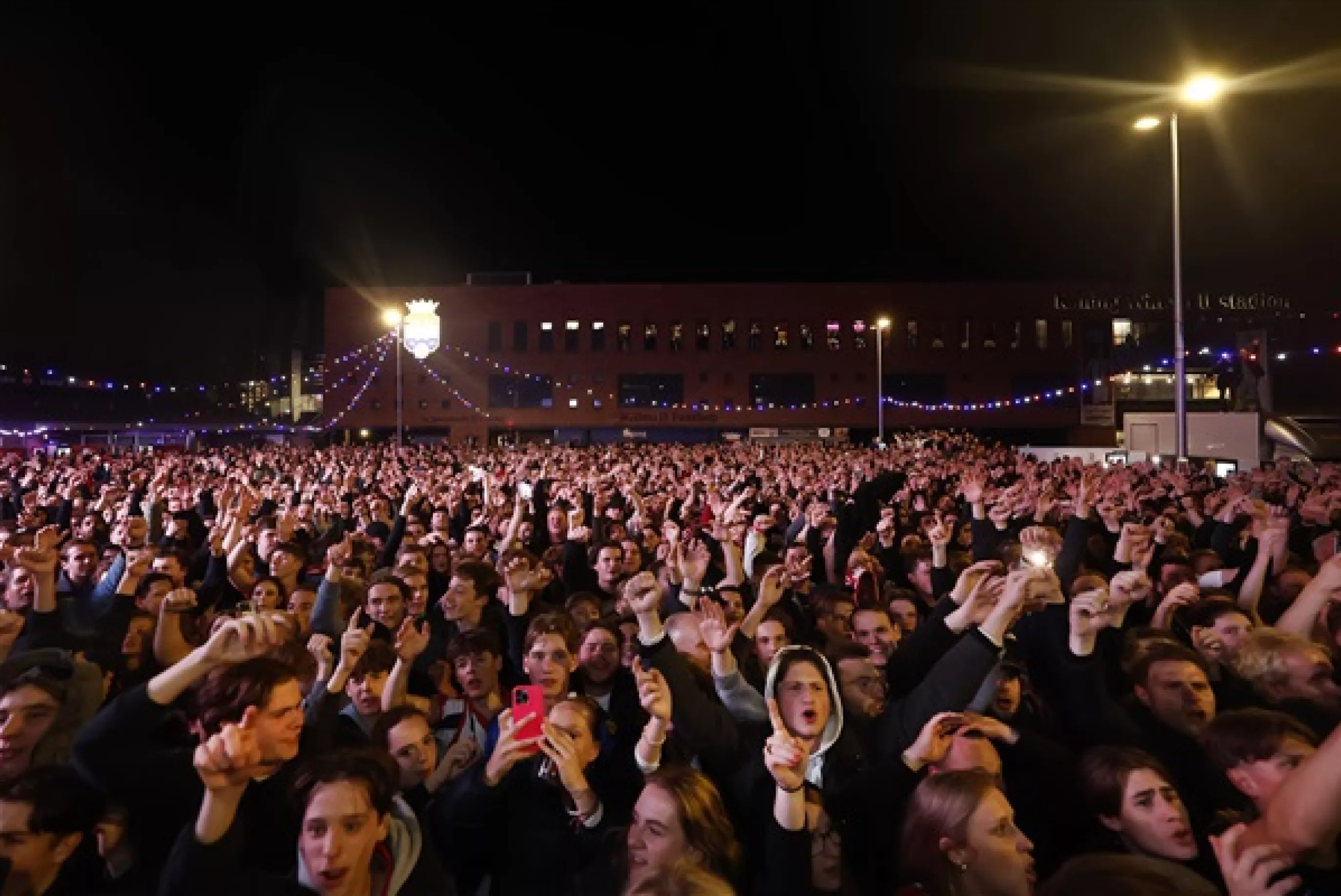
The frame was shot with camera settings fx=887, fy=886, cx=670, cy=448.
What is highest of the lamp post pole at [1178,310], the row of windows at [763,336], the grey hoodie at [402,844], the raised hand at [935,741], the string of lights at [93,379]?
the row of windows at [763,336]

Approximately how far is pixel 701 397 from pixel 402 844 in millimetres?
49651

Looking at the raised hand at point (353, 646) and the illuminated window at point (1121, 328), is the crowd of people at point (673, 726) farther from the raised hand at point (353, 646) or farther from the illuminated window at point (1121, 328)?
the illuminated window at point (1121, 328)

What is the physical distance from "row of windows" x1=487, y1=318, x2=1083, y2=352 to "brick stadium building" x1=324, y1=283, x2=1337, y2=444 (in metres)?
0.09

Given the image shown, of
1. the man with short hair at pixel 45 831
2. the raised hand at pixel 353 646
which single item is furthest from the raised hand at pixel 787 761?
the man with short hair at pixel 45 831

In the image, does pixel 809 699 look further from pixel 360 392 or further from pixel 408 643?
pixel 360 392

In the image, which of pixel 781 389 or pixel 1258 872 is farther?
pixel 781 389

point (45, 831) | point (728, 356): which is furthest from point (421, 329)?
point (45, 831)

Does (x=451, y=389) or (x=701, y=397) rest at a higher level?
(x=451, y=389)

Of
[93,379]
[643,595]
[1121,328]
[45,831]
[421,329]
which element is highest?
[1121,328]

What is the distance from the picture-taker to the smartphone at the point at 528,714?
3027 millimetres

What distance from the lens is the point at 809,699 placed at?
3652mm

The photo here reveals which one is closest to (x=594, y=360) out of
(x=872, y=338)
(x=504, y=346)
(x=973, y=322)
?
(x=504, y=346)

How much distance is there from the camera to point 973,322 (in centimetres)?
5234

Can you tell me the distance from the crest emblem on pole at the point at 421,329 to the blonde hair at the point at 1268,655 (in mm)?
44108
